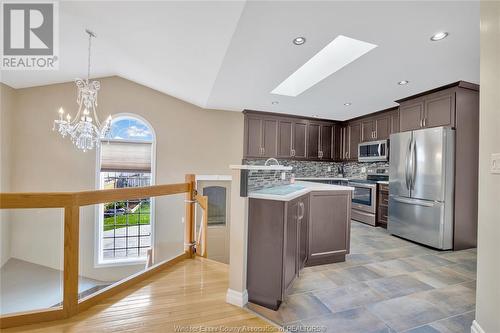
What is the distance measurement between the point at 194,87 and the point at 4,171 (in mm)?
3721

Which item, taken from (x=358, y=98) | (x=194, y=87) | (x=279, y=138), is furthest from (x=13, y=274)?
(x=358, y=98)

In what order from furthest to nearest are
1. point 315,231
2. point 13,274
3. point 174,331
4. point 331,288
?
point 13,274 → point 315,231 → point 331,288 → point 174,331

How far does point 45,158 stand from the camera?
14.8 feet

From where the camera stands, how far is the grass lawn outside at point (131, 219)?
4.52 meters

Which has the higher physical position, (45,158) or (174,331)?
(45,158)

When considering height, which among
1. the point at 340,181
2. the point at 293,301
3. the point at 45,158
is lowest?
the point at 293,301

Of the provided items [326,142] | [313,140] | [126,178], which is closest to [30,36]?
[126,178]

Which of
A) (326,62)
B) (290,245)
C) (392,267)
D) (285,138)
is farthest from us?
(285,138)

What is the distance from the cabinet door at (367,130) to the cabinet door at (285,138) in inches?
66.1

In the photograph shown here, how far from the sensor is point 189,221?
2.90 meters

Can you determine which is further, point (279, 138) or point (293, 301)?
point (279, 138)

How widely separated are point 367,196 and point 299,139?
6.60ft

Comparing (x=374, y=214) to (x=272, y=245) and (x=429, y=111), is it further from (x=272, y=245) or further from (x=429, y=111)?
(x=272, y=245)

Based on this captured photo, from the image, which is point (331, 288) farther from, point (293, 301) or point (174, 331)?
point (174, 331)
